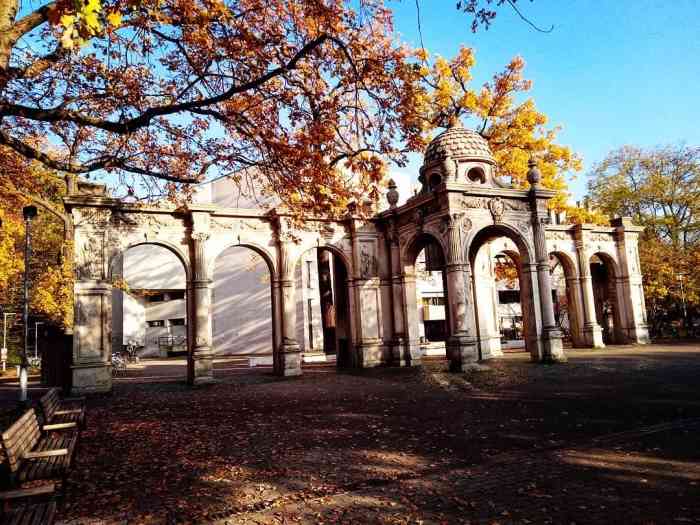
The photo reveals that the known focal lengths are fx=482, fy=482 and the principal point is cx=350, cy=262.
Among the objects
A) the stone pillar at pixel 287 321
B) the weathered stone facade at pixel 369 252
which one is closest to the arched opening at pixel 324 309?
the weathered stone facade at pixel 369 252

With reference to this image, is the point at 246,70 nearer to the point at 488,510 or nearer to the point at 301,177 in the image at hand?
the point at 301,177

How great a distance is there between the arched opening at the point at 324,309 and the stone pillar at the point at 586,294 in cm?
1263

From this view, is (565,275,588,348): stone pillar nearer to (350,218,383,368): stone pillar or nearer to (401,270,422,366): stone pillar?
(401,270,422,366): stone pillar

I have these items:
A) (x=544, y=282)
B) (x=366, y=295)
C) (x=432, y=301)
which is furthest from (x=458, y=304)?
(x=432, y=301)

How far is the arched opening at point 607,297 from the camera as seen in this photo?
26.7m

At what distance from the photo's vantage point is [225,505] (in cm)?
480

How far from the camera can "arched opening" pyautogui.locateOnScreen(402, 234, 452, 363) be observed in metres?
20.0

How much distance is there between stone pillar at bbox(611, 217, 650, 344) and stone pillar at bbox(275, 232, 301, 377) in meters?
18.5

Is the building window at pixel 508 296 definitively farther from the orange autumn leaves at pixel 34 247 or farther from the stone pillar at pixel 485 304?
the orange autumn leaves at pixel 34 247

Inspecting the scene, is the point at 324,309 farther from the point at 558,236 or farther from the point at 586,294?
the point at 586,294

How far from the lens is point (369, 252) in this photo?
20.8 m

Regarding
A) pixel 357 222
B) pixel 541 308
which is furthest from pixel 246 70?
pixel 541 308

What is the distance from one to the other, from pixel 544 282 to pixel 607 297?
1372 centimetres

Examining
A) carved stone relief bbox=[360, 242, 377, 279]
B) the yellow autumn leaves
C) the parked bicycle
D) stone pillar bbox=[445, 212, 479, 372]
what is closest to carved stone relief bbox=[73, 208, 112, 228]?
carved stone relief bbox=[360, 242, 377, 279]
